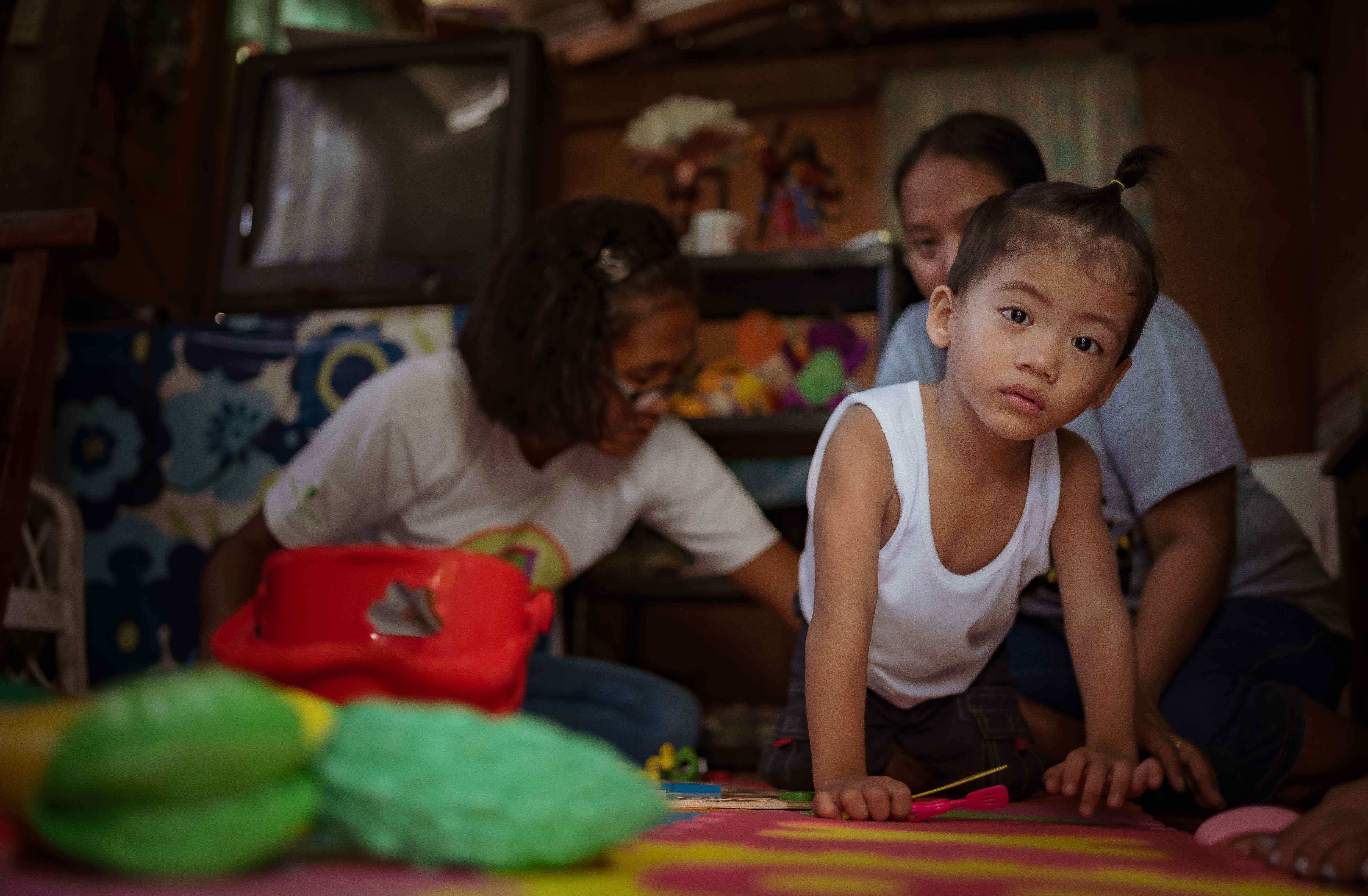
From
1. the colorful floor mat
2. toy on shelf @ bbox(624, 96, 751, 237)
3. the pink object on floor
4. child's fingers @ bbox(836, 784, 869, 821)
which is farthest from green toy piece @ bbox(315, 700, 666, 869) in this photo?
toy on shelf @ bbox(624, 96, 751, 237)

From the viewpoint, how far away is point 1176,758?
36.3 inches

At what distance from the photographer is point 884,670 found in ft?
3.53

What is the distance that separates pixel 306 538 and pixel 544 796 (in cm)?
100

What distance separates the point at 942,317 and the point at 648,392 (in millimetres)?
486

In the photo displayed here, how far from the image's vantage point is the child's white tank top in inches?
38.6

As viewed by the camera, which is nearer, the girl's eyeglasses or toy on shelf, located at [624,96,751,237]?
the girl's eyeglasses

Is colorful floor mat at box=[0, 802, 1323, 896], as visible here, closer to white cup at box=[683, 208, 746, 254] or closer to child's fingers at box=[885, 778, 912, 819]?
child's fingers at box=[885, 778, 912, 819]

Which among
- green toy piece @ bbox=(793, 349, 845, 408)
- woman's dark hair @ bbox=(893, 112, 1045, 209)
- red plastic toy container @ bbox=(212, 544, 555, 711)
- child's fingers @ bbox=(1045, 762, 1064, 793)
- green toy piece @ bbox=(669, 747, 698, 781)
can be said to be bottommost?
green toy piece @ bbox=(669, 747, 698, 781)

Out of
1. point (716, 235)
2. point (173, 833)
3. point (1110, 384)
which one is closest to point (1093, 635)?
point (1110, 384)

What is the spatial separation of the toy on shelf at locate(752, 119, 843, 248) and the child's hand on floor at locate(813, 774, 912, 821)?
1708 millimetres

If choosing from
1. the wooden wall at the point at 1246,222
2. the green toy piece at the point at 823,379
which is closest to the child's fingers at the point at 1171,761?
the green toy piece at the point at 823,379

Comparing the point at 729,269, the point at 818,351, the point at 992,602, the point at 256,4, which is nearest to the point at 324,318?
the point at 729,269

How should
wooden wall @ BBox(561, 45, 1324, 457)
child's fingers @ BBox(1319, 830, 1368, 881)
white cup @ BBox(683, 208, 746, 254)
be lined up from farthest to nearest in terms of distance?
wooden wall @ BBox(561, 45, 1324, 457), white cup @ BBox(683, 208, 746, 254), child's fingers @ BBox(1319, 830, 1368, 881)

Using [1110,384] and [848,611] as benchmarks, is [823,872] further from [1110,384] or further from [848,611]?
[1110,384]
